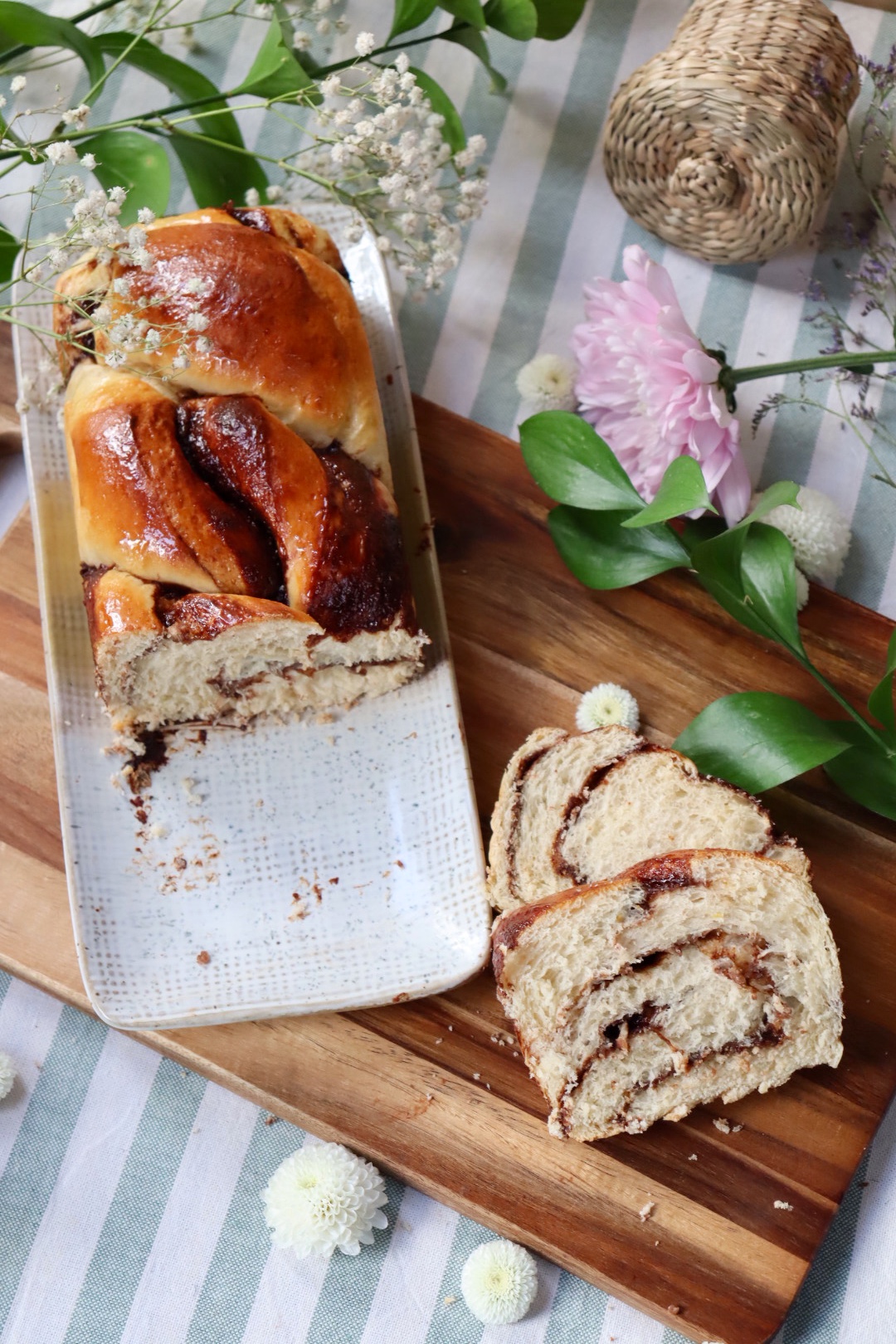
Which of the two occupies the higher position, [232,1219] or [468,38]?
[468,38]

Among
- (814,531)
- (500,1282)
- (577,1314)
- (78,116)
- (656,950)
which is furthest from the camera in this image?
(814,531)

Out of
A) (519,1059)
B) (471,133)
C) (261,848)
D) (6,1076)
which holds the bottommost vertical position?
(6,1076)

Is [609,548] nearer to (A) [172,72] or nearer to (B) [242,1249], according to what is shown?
(A) [172,72]

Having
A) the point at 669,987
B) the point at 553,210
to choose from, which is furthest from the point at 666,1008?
the point at 553,210

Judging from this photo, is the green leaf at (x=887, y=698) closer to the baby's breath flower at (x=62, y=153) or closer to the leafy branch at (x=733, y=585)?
the leafy branch at (x=733, y=585)

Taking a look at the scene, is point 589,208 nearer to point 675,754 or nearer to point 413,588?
point 413,588

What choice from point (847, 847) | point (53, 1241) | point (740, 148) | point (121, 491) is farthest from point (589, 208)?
point (53, 1241)

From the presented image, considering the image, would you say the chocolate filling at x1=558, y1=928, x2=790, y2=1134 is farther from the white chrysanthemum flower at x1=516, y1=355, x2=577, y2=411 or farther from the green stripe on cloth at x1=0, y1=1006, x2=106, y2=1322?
the white chrysanthemum flower at x1=516, y1=355, x2=577, y2=411
